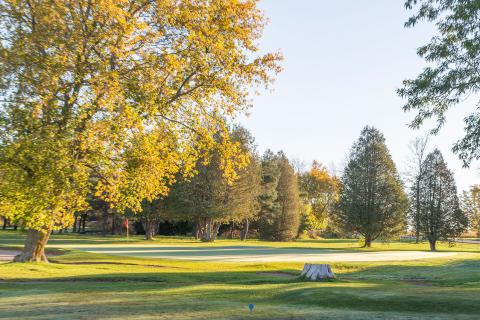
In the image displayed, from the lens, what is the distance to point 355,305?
12188mm

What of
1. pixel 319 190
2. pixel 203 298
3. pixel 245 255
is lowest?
pixel 203 298

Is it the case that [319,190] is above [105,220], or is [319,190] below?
above

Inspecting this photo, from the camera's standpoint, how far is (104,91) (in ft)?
65.8

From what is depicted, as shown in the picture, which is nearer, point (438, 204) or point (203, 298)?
point (203, 298)

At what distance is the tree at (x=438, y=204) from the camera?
68125mm

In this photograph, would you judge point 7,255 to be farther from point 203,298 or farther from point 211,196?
point 211,196

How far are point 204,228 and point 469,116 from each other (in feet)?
183

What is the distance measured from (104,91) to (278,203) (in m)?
61.8

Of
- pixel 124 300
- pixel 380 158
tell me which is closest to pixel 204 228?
pixel 380 158

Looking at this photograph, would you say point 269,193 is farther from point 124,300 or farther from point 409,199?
point 124,300

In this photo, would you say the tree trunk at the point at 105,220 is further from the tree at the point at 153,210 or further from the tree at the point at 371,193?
the tree at the point at 371,193

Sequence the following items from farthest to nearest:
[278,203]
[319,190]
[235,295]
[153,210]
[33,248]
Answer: [319,190], [278,203], [153,210], [33,248], [235,295]

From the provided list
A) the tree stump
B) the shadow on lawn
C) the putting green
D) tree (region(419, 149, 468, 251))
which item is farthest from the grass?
tree (region(419, 149, 468, 251))

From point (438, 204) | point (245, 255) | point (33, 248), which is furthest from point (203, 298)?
point (438, 204)
